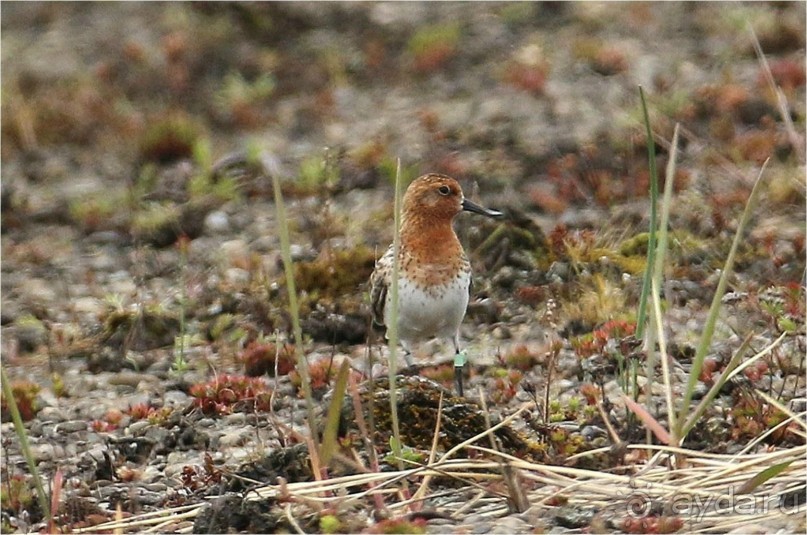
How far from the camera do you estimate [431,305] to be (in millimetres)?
7316

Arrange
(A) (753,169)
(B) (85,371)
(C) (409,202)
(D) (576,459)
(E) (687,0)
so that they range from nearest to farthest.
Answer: (D) (576,459) → (C) (409,202) → (B) (85,371) → (A) (753,169) → (E) (687,0)

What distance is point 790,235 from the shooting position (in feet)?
31.0

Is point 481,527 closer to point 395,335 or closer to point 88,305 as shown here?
point 395,335

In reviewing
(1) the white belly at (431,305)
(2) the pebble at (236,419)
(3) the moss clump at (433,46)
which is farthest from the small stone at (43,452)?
(3) the moss clump at (433,46)

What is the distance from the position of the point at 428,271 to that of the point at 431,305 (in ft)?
0.63

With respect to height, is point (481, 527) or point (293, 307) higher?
point (293, 307)

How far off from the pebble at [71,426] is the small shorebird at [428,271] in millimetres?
1685

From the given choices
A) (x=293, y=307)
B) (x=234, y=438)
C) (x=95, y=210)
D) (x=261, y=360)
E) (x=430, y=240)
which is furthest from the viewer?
(x=95, y=210)

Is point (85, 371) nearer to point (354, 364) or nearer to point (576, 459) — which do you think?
point (354, 364)

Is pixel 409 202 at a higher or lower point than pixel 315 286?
higher

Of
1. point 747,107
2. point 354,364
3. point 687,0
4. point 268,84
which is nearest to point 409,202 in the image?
point 354,364

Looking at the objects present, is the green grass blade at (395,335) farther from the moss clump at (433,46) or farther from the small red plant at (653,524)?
the moss clump at (433,46)

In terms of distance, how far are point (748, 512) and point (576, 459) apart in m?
0.82

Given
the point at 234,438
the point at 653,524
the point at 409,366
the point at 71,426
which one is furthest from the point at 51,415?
the point at 653,524
